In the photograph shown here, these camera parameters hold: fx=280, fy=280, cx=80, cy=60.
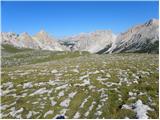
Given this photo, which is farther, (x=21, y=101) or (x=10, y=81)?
(x=10, y=81)

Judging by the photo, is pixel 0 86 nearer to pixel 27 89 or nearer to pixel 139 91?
pixel 27 89

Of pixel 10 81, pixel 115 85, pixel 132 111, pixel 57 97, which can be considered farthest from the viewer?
pixel 10 81

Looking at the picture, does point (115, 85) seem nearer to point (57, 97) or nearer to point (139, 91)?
point (139, 91)

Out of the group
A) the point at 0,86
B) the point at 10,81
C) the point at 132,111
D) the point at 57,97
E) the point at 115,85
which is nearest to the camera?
the point at 132,111

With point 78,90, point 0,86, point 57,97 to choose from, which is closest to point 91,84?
point 78,90

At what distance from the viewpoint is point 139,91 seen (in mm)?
27734

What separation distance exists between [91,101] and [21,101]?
7140 millimetres

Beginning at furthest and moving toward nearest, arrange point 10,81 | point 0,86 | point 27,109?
point 10,81 → point 0,86 → point 27,109

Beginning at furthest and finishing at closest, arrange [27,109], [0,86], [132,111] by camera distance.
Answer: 1. [0,86]
2. [27,109]
3. [132,111]

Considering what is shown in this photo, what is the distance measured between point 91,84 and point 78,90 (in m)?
2.44

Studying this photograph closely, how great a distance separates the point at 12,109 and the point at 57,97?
14.4 ft

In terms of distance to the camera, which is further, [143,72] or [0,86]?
[143,72]

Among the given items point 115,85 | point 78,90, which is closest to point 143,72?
point 115,85

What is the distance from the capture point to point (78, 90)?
94.6 ft
